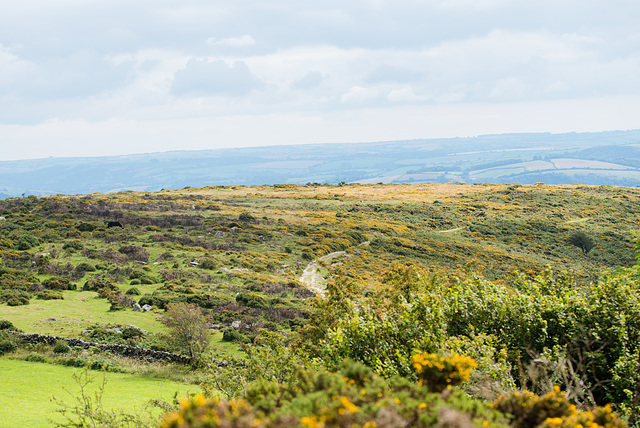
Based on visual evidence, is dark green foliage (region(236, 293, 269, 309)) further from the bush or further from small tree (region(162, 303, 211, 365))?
the bush

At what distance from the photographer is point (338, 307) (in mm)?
15508

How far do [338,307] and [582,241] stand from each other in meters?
63.3

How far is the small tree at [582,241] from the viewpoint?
210ft

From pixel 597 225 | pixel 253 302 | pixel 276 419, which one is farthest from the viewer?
pixel 597 225

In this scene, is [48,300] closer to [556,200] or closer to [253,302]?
[253,302]

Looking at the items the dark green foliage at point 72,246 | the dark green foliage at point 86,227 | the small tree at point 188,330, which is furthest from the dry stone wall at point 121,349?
the dark green foliage at point 86,227

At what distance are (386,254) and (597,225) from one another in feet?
151

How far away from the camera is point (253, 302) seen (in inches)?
1155

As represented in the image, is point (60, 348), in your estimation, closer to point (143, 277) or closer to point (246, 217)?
point (143, 277)

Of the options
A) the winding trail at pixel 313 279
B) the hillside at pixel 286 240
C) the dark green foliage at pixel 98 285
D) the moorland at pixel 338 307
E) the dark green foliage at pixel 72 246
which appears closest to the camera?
the moorland at pixel 338 307

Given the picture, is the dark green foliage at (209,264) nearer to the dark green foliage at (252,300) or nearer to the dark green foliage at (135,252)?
the dark green foliage at (135,252)

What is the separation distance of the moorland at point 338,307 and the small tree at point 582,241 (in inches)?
9.2

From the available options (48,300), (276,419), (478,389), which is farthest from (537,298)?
(48,300)

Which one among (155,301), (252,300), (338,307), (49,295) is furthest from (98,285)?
(338,307)
